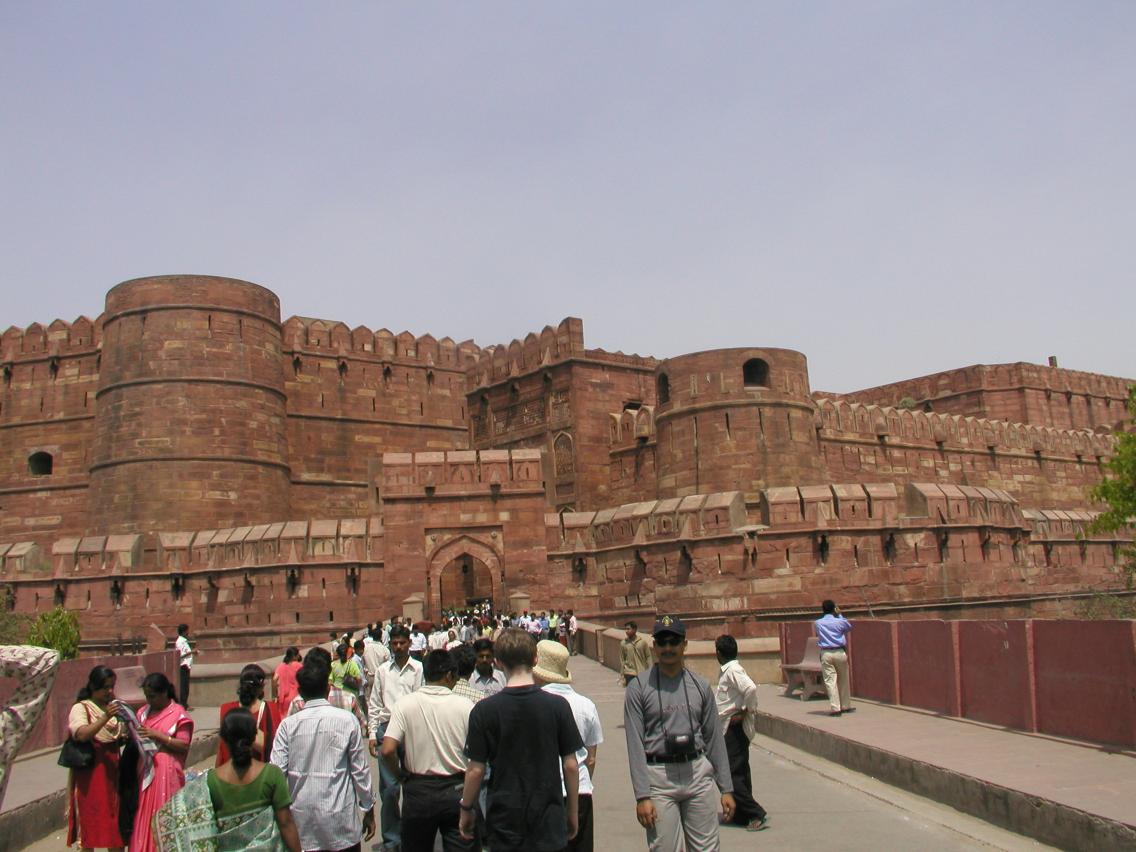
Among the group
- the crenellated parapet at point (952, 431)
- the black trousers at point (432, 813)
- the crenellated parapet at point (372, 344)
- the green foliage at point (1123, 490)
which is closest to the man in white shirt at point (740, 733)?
the black trousers at point (432, 813)

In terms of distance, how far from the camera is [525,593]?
19141 mm

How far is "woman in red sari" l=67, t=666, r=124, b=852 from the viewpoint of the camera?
4375 mm

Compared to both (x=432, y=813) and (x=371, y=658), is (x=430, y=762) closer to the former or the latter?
(x=432, y=813)

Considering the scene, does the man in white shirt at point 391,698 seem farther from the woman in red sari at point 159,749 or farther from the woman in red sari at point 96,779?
the woman in red sari at point 96,779

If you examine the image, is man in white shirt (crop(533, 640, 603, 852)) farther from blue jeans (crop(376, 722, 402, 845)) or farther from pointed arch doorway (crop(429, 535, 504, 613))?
pointed arch doorway (crop(429, 535, 504, 613))

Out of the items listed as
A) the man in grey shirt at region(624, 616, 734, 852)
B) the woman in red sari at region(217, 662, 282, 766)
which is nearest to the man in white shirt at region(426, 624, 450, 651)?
the woman in red sari at region(217, 662, 282, 766)

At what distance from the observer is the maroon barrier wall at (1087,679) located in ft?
19.4

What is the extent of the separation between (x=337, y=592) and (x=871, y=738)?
13.3 meters

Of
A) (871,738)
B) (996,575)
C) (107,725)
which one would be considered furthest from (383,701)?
(996,575)

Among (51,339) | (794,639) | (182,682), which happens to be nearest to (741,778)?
(794,639)

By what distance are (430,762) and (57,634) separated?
11.8 metres

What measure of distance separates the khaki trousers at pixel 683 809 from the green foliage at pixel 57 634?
1096 cm

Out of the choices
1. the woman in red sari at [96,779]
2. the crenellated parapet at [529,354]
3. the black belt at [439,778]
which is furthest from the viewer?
the crenellated parapet at [529,354]

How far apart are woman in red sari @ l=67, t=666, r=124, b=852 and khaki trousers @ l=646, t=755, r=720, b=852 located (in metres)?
2.18
